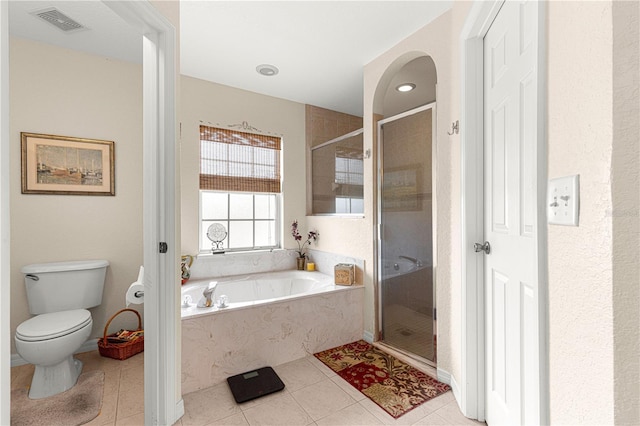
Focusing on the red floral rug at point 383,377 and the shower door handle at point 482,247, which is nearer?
the shower door handle at point 482,247

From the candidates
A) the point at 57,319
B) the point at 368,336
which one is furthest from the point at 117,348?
the point at 368,336

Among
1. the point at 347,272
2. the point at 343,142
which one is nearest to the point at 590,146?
the point at 347,272

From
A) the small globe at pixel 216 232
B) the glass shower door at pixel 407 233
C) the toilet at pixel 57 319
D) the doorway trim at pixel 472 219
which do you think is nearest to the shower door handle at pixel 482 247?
the doorway trim at pixel 472 219

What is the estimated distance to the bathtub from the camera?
1929 mm

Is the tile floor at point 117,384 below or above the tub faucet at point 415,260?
below

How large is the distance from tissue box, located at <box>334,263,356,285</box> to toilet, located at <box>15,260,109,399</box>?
192 centimetres

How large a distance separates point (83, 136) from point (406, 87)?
314 centimetres

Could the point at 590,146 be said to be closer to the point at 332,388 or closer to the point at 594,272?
the point at 594,272

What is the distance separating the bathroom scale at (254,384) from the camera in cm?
182

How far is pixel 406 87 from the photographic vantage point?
127 inches

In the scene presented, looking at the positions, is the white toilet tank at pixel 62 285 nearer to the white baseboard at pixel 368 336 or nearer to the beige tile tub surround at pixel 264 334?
the beige tile tub surround at pixel 264 334

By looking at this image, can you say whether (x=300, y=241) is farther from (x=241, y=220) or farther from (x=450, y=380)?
(x=450, y=380)

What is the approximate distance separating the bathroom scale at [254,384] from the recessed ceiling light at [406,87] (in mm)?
3012

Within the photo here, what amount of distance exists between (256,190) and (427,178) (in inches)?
72.7
